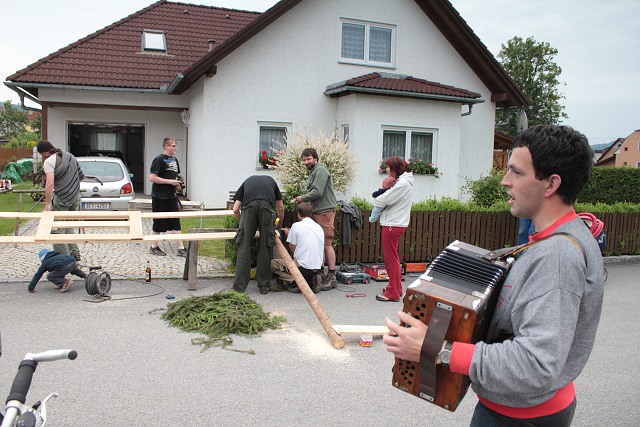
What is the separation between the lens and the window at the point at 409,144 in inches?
678

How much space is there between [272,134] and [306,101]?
4.67ft

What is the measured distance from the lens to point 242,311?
267 inches

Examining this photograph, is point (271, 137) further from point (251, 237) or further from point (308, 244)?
point (308, 244)

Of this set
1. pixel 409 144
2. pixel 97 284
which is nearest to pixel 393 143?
pixel 409 144

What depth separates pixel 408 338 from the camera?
2.01 metres

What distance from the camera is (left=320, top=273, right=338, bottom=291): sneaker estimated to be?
8.64 metres

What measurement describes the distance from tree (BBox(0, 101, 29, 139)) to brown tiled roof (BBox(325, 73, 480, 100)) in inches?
2406

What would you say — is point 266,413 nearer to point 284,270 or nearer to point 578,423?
point 578,423

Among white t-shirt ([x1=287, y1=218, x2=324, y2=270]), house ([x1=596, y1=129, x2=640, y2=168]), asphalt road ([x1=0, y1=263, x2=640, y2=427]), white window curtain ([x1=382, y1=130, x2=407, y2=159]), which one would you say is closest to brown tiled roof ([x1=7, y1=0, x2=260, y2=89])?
white window curtain ([x1=382, y1=130, x2=407, y2=159])

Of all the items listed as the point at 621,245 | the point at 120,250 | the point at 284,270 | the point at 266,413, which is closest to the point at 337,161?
the point at 284,270

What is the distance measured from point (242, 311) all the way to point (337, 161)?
500 cm

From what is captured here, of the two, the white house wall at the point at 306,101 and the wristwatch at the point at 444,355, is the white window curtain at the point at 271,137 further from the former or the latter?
the wristwatch at the point at 444,355

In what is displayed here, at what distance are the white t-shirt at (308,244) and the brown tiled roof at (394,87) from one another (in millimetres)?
8616

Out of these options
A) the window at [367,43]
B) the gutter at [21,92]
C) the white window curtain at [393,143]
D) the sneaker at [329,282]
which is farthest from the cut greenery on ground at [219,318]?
the gutter at [21,92]
